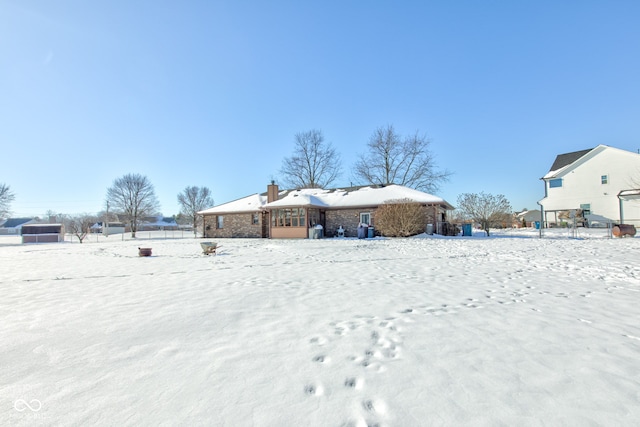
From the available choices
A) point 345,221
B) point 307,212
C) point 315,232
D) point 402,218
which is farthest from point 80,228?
point 402,218

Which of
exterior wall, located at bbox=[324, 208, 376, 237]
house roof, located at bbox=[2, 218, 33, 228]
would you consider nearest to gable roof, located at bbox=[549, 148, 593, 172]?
exterior wall, located at bbox=[324, 208, 376, 237]

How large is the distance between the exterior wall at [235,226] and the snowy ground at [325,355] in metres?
19.4

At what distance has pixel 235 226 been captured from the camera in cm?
2570

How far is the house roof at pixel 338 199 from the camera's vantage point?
2125 cm

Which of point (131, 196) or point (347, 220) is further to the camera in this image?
point (131, 196)

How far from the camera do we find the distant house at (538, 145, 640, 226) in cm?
2369

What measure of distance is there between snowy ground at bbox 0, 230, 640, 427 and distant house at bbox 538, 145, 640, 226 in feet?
82.7

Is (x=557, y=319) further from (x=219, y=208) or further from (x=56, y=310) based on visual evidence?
(x=219, y=208)

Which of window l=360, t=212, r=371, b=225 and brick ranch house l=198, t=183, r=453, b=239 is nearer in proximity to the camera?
brick ranch house l=198, t=183, r=453, b=239

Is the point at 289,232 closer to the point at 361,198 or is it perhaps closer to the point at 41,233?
the point at 361,198

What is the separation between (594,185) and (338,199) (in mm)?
21734

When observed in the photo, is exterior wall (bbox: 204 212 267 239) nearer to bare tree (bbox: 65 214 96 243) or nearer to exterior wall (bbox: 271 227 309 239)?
exterior wall (bbox: 271 227 309 239)

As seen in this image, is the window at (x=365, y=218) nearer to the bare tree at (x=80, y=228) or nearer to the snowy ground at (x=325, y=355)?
the snowy ground at (x=325, y=355)
